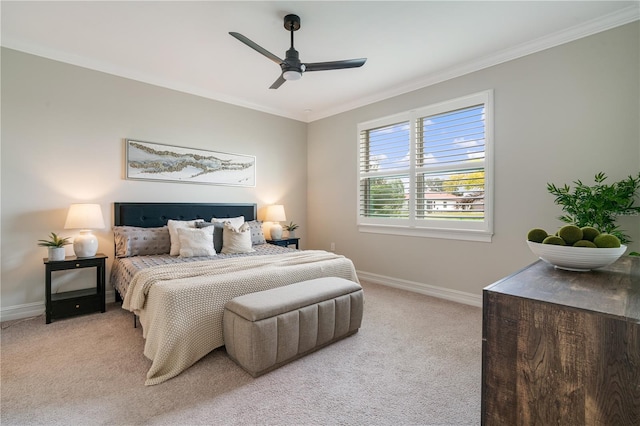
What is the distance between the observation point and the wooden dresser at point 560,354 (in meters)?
0.72

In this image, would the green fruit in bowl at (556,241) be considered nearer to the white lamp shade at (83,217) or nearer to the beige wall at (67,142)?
the white lamp shade at (83,217)

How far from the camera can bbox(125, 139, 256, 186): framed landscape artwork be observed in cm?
375

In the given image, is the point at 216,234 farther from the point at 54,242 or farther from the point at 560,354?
the point at 560,354

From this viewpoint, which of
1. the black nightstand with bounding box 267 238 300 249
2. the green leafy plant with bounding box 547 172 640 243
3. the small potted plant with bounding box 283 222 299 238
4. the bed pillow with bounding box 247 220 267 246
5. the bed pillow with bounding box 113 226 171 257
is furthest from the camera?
the small potted plant with bounding box 283 222 299 238

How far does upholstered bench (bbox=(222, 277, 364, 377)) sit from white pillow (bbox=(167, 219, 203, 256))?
1.57 metres

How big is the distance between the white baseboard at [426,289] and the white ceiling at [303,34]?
2647 millimetres

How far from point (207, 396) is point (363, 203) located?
3426 millimetres

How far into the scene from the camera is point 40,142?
3160 millimetres

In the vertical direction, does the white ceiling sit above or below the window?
above

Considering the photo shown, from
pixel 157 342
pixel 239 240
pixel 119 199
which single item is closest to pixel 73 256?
pixel 119 199

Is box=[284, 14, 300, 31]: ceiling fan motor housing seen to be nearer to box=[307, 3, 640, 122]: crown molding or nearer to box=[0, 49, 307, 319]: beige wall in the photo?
box=[307, 3, 640, 122]: crown molding

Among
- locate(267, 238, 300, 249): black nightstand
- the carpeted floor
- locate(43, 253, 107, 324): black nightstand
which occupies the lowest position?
the carpeted floor

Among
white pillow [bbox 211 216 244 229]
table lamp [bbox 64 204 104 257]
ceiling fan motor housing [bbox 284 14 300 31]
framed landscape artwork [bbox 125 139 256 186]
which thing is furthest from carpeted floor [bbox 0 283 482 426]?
ceiling fan motor housing [bbox 284 14 300 31]

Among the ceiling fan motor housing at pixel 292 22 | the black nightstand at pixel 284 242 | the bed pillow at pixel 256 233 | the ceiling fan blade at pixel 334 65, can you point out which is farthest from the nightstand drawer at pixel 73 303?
the ceiling fan motor housing at pixel 292 22
